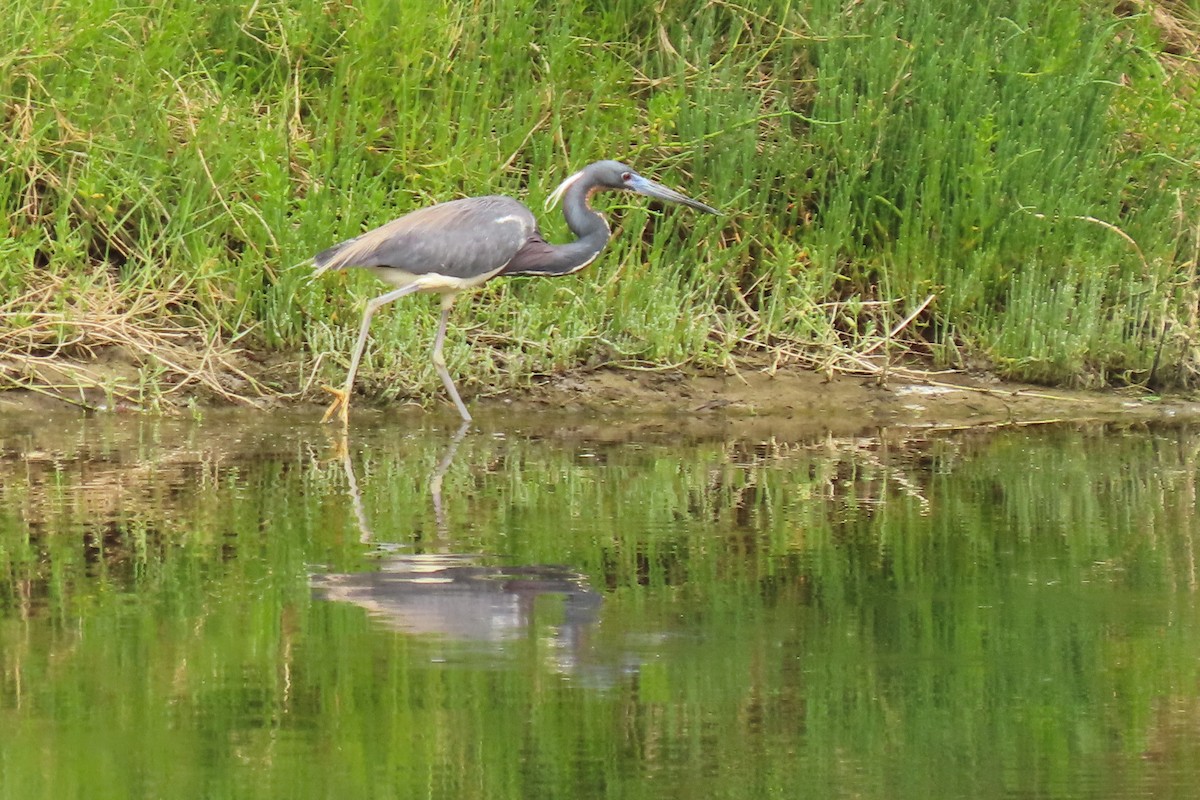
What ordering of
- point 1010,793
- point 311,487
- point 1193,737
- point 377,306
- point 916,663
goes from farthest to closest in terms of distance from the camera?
point 377,306
point 311,487
point 916,663
point 1193,737
point 1010,793

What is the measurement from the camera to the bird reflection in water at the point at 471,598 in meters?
4.89

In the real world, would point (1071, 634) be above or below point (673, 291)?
below

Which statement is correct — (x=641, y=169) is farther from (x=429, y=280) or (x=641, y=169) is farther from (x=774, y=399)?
(x=429, y=280)

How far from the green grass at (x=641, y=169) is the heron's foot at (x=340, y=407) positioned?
34cm

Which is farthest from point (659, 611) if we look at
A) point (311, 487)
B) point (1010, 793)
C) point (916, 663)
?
point (311, 487)

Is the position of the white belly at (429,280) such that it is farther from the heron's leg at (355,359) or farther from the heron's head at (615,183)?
the heron's head at (615,183)

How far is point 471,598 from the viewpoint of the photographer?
521cm

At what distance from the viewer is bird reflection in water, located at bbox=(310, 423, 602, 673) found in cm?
489

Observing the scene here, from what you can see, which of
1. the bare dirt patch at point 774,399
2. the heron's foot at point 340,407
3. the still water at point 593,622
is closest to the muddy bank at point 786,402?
the bare dirt patch at point 774,399

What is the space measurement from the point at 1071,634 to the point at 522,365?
459 centimetres

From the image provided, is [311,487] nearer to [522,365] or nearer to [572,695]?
[522,365]

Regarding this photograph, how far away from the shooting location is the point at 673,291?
9.48 meters

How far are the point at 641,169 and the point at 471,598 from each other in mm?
5368

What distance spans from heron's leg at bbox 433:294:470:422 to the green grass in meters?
0.17
